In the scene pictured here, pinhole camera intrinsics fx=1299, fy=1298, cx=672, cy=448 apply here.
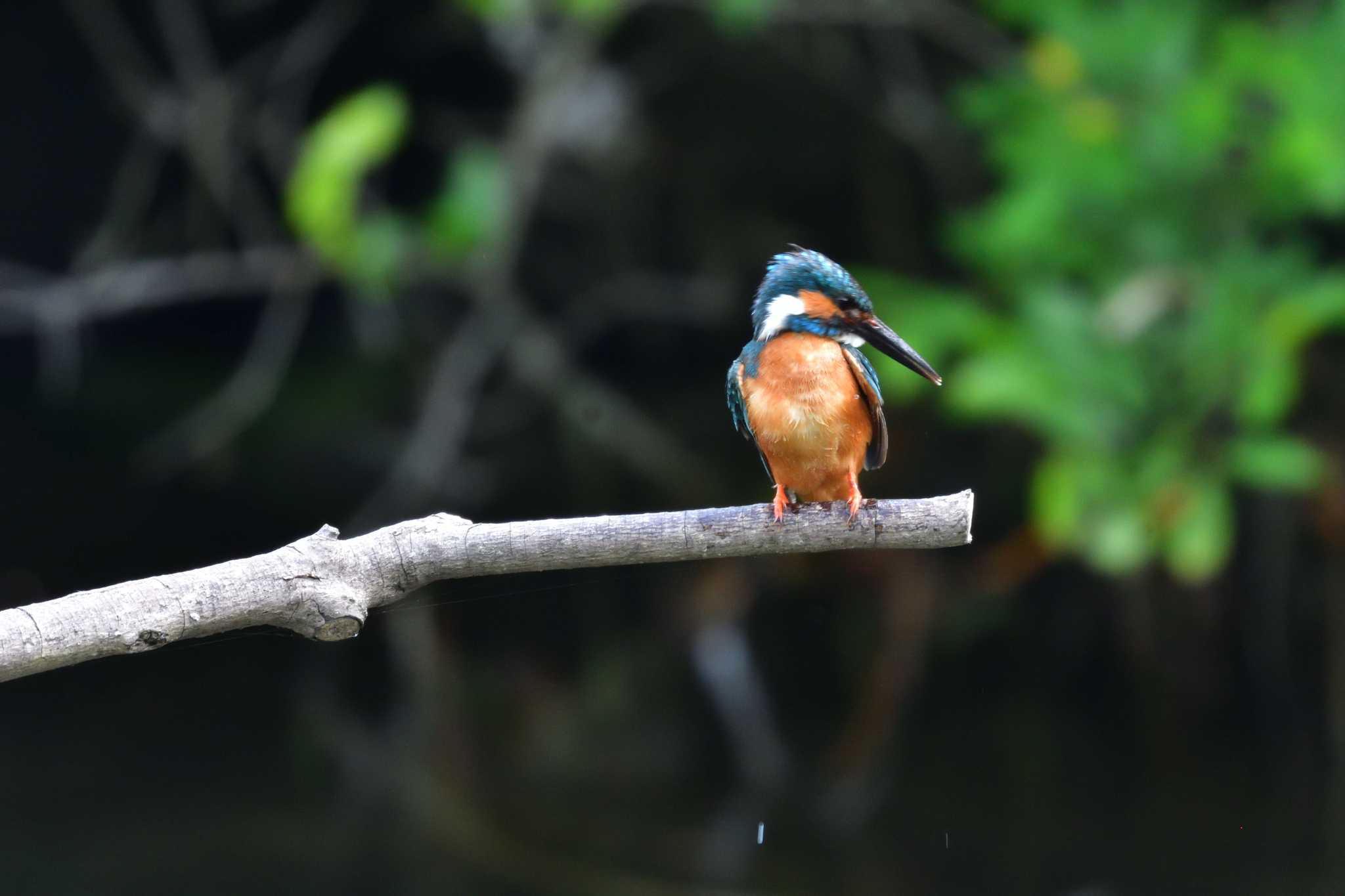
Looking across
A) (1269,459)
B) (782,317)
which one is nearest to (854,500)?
(782,317)

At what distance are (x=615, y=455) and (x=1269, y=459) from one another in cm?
224

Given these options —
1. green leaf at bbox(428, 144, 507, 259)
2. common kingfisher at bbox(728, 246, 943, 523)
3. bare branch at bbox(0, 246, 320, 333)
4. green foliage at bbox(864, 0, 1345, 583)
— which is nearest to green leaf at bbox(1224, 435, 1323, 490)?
green foliage at bbox(864, 0, 1345, 583)

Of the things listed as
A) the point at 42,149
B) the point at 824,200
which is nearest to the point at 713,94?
the point at 824,200

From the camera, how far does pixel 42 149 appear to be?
4.54 meters

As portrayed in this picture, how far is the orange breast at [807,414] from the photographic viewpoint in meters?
1.47

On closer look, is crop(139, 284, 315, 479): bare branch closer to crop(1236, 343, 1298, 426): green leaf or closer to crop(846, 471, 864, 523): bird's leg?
crop(1236, 343, 1298, 426): green leaf

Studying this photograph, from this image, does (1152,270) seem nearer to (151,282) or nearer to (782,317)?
(782,317)

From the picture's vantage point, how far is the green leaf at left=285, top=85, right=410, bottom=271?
9.30 feet

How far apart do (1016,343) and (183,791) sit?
3233mm

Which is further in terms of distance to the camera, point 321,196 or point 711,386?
point 711,386

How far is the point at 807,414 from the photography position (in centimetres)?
147

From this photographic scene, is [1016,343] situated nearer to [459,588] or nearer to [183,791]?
[459,588]

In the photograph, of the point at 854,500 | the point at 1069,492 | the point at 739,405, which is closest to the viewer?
the point at 854,500

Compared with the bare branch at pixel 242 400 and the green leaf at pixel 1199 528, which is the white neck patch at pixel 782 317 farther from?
the bare branch at pixel 242 400
